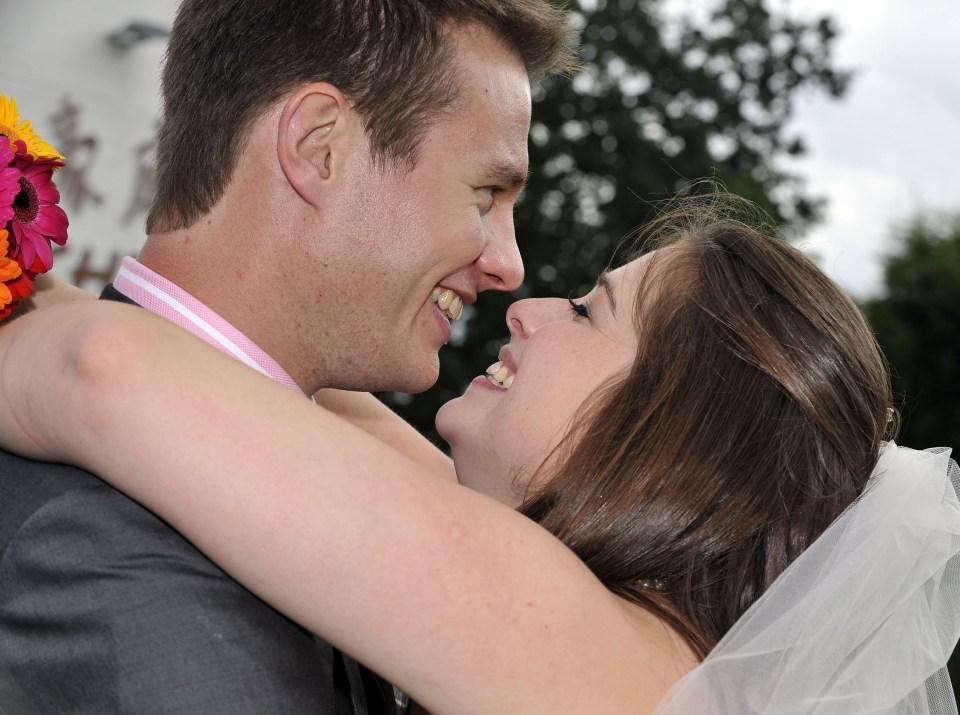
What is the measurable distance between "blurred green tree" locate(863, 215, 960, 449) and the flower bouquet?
1284cm

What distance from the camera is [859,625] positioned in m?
2.33

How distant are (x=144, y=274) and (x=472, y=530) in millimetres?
1074

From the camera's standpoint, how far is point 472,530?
2014mm

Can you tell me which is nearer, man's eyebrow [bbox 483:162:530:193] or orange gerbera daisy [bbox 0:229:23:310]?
orange gerbera daisy [bbox 0:229:23:310]

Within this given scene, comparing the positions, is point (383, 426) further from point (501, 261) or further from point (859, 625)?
point (859, 625)

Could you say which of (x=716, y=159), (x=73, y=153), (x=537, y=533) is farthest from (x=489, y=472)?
(x=716, y=159)

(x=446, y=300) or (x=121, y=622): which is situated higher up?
(x=446, y=300)

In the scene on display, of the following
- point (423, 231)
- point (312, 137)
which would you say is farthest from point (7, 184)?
point (423, 231)

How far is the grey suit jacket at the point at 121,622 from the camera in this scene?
1901mm

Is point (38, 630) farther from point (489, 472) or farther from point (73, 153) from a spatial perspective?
point (73, 153)

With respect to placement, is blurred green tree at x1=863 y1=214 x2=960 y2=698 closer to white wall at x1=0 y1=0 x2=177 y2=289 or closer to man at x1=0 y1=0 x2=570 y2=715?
white wall at x1=0 y1=0 x2=177 y2=289

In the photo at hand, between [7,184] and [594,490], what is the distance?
4.95 ft

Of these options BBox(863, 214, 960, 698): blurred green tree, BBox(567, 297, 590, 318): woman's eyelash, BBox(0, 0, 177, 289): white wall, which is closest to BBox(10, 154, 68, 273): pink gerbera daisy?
BBox(567, 297, 590, 318): woman's eyelash

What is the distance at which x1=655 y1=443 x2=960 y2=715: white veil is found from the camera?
222cm
